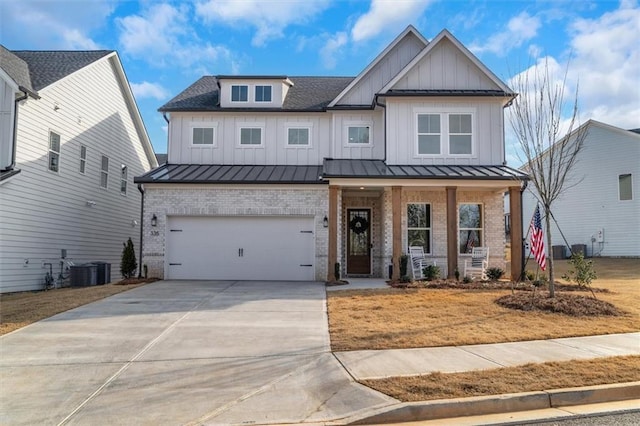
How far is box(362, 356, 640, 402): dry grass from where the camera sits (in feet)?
16.5

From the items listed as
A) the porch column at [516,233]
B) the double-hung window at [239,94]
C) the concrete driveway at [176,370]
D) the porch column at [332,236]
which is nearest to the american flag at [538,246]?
the porch column at [516,233]

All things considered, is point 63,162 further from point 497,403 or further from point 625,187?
point 625,187

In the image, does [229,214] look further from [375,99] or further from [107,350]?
[107,350]

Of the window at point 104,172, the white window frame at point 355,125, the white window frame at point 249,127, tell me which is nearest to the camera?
the white window frame at point 355,125

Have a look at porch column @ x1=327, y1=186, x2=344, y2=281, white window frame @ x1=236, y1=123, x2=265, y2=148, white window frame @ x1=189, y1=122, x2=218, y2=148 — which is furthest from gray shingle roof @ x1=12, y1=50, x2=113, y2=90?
porch column @ x1=327, y1=186, x2=344, y2=281

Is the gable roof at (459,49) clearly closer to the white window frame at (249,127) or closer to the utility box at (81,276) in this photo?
the white window frame at (249,127)

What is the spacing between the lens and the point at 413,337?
24.2ft

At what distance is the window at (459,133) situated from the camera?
16016mm

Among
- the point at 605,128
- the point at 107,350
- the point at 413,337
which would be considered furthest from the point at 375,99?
the point at 605,128

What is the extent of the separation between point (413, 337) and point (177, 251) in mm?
10341

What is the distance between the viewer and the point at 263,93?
18.0 meters

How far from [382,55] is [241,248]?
356 inches

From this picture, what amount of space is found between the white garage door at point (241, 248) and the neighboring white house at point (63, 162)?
3795mm

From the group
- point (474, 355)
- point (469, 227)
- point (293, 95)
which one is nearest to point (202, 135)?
point (293, 95)
